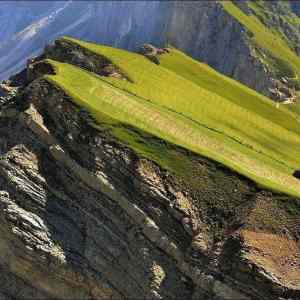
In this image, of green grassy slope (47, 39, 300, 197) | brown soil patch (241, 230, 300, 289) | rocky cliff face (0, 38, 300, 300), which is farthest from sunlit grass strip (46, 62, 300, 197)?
brown soil patch (241, 230, 300, 289)

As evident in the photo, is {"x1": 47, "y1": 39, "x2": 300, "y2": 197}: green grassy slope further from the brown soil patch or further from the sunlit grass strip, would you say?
the brown soil patch

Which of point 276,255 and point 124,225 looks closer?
point 276,255

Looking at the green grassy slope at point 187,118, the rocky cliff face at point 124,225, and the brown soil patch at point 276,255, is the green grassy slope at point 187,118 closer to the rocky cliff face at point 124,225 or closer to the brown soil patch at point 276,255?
the rocky cliff face at point 124,225

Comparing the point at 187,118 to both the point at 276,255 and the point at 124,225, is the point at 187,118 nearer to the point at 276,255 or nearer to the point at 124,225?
the point at 124,225

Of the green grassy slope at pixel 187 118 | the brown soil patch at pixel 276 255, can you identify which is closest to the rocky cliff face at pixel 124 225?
the brown soil patch at pixel 276 255

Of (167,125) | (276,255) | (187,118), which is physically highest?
(187,118)

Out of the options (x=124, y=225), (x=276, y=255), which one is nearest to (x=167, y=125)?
(x=124, y=225)
